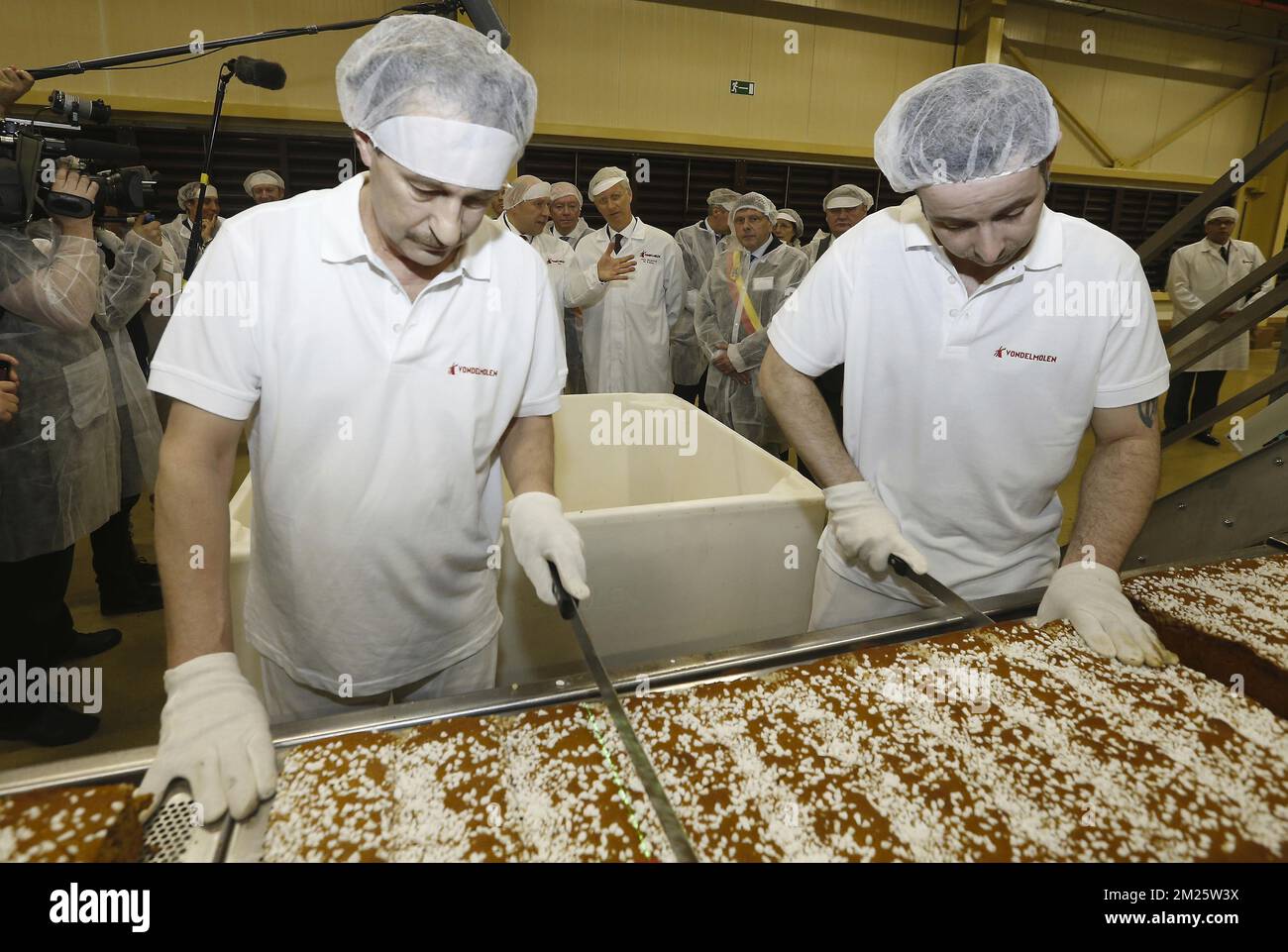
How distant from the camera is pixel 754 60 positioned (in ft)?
22.4

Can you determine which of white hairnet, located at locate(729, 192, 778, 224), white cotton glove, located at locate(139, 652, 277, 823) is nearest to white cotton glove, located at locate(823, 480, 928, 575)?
white cotton glove, located at locate(139, 652, 277, 823)

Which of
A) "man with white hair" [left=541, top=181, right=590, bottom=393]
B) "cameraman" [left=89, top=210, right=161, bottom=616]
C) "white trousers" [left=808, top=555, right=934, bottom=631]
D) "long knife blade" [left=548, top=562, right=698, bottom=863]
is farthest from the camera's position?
"man with white hair" [left=541, top=181, right=590, bottom=393]

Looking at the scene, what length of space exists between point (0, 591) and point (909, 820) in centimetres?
260

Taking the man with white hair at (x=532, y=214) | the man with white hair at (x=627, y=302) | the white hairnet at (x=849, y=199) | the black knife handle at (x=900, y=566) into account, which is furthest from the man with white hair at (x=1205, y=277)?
the black knife handle at (x=900, y=566)

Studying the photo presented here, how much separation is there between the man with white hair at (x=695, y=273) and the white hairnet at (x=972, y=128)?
3.51m

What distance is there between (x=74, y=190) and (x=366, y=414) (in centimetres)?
169

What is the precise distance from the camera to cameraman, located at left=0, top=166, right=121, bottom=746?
2.00 meters

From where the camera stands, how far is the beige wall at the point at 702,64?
5.22 meters

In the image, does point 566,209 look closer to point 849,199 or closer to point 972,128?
point 849,199

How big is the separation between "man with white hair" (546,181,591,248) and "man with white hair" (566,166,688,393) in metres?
0.15

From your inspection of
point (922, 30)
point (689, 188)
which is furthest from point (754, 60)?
point (922, 30)

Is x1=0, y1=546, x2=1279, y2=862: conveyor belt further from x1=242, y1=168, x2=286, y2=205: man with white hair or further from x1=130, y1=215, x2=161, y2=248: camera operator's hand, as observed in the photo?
x1=242, y1=168, x2=286, y2=205: man with white hair

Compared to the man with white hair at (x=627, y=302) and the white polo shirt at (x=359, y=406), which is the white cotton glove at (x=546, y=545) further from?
the man with white hair at (x=627, y=302)
